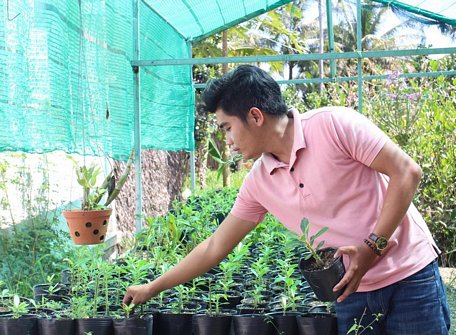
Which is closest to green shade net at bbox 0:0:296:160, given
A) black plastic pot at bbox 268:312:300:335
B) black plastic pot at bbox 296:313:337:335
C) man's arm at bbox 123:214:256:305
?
man's arm at bbox 123:214:256:305

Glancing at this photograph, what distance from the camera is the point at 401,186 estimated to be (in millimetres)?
1691

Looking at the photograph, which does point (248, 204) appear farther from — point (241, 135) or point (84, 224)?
point (84, 224)

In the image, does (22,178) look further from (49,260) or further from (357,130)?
(357,130)

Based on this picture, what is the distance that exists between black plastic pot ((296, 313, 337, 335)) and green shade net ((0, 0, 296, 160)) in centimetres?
166

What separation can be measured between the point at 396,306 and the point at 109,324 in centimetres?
108

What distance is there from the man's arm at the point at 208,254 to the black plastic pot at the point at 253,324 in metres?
0.33

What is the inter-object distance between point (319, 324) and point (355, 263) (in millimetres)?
680

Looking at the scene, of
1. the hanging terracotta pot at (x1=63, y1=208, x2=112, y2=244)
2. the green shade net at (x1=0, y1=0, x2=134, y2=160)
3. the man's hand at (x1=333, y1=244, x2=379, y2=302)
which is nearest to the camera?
the man's hand at (x1=333, y1=244, x2=379, y2=302)

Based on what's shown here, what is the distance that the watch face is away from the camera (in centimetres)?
169

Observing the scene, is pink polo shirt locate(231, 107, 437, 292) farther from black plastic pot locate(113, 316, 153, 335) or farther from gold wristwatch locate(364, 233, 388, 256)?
black plastic pot locate(113, 316, 153, 335)

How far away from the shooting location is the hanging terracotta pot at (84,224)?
11.8 ft

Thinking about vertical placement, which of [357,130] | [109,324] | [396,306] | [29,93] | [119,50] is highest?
[119,50]

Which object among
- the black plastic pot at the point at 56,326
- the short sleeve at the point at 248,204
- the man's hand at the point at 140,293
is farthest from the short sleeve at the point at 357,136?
the black plastic pot at the point at 56,326

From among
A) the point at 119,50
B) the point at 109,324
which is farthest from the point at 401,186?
the point at 119,50
